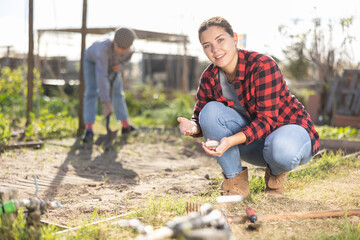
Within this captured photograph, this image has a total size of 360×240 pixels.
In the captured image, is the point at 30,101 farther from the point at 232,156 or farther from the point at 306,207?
the point at 306,207

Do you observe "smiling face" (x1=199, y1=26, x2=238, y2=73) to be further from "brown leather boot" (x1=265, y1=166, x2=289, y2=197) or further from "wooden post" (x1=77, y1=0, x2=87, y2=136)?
"wooden post" (x1=77, y1=0, x2=87, y2=136)

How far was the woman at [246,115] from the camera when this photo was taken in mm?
2291

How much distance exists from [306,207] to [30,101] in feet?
13.7

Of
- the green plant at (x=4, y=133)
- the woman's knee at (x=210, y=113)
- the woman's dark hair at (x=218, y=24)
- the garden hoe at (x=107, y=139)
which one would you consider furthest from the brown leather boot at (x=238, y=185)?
the green plant at (x=4, y=133)

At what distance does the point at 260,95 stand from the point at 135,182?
1451mm

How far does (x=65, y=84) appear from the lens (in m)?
10.9

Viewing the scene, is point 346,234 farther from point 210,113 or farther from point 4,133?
point 4,133

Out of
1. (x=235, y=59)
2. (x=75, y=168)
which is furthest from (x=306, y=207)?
(x=75, y=168)

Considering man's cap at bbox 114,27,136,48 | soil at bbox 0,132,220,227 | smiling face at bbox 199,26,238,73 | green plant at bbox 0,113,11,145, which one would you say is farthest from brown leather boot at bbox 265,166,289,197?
green plant at bbox 0,113,11,145

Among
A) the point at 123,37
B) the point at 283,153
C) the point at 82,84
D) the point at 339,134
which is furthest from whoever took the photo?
the point at 82,84

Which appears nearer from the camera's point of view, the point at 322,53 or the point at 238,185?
the point at 238,185

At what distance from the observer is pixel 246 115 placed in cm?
252

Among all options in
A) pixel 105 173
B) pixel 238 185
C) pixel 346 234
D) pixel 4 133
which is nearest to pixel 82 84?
pixel 4 133

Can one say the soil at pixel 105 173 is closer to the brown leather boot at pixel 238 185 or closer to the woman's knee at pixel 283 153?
the brown leather boot at pixel 238 185
